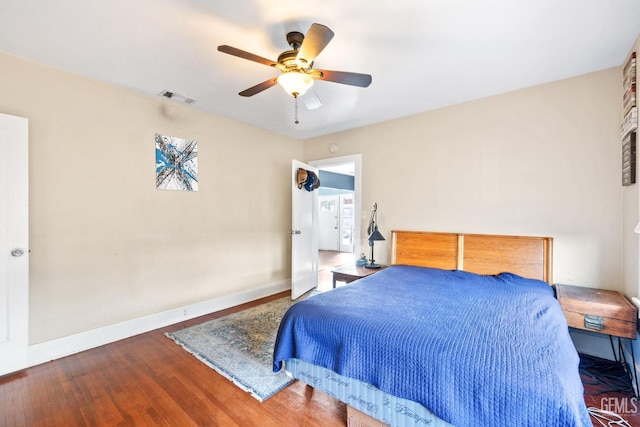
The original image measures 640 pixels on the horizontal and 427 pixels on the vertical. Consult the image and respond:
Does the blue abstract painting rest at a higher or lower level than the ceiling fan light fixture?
lower

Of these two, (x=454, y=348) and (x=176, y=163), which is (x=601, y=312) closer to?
(x=454, y=348)

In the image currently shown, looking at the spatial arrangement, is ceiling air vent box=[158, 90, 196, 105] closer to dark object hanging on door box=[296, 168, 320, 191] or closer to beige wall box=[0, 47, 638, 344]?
beige wall box=[0, 47, 638, 344]

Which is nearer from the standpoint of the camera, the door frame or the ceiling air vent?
the ceiling air vent

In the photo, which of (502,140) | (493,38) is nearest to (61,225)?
(493,38)

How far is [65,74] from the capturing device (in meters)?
2.54

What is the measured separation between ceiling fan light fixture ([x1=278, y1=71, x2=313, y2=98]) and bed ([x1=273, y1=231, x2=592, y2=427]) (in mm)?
1507

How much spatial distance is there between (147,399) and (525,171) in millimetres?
3790

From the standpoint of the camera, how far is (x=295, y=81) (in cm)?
195

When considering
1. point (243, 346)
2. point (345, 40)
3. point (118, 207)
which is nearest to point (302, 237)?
point (243, 346)

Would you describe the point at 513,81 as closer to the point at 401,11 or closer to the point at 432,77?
the point at 432,77

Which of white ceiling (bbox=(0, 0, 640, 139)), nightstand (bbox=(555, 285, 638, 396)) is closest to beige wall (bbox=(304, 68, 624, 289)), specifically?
white ceiling (bbox=(0, 0, 640, 139))

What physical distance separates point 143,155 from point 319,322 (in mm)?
2647

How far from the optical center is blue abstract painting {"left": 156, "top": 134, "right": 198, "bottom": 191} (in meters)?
3.17

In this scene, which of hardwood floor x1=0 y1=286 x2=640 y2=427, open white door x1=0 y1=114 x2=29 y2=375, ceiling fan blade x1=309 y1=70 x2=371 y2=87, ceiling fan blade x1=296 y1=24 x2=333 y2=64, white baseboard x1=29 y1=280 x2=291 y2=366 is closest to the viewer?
ceiling fan blade x1=296 y1=24 x2=333 y2=64
